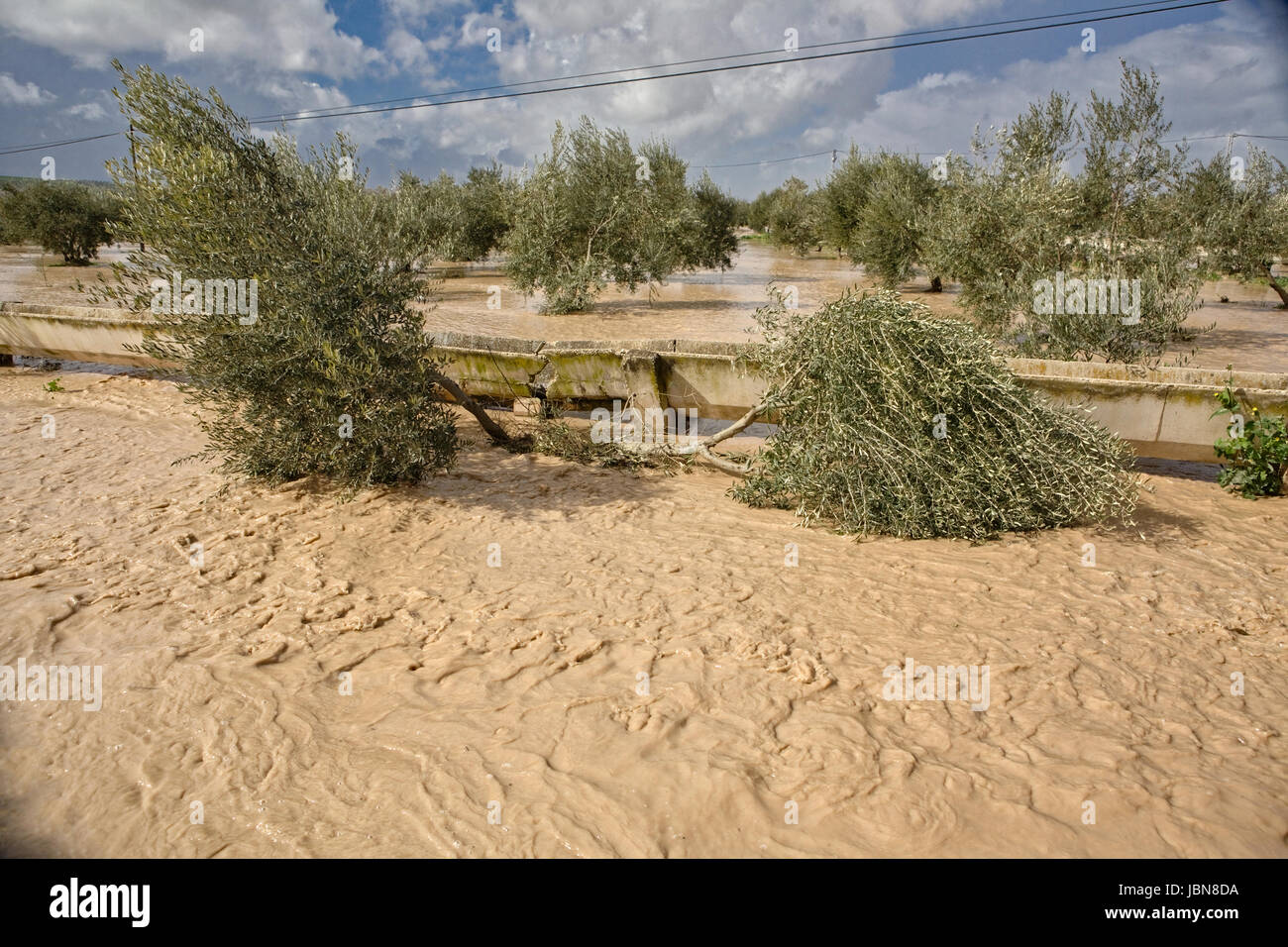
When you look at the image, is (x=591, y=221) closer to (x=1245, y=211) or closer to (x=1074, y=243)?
(x=1074, y=243)

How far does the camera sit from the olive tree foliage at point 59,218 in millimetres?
28828

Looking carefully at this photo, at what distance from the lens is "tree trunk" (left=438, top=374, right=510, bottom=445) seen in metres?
6.58

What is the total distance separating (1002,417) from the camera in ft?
17.4

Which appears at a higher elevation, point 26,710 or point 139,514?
point 139,514

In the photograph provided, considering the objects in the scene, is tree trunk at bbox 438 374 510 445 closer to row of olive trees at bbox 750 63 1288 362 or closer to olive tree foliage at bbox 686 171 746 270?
row of olive trees at bbox 750 63 1288 362

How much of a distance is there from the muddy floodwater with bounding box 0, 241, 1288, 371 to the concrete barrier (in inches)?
53.7

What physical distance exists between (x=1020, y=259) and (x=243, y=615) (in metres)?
12.4

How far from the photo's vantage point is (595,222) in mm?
19484

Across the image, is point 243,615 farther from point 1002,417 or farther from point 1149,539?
point 1149,539

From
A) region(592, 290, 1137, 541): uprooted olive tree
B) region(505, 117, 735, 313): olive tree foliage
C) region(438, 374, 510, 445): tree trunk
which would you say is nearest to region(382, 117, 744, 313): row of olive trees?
region(505, 117, 735, 313): olive tree foliage

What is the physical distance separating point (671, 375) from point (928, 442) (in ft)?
9.67

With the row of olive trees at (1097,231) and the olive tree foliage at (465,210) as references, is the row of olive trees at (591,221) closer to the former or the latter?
the olive tree foliage at (465,210)
